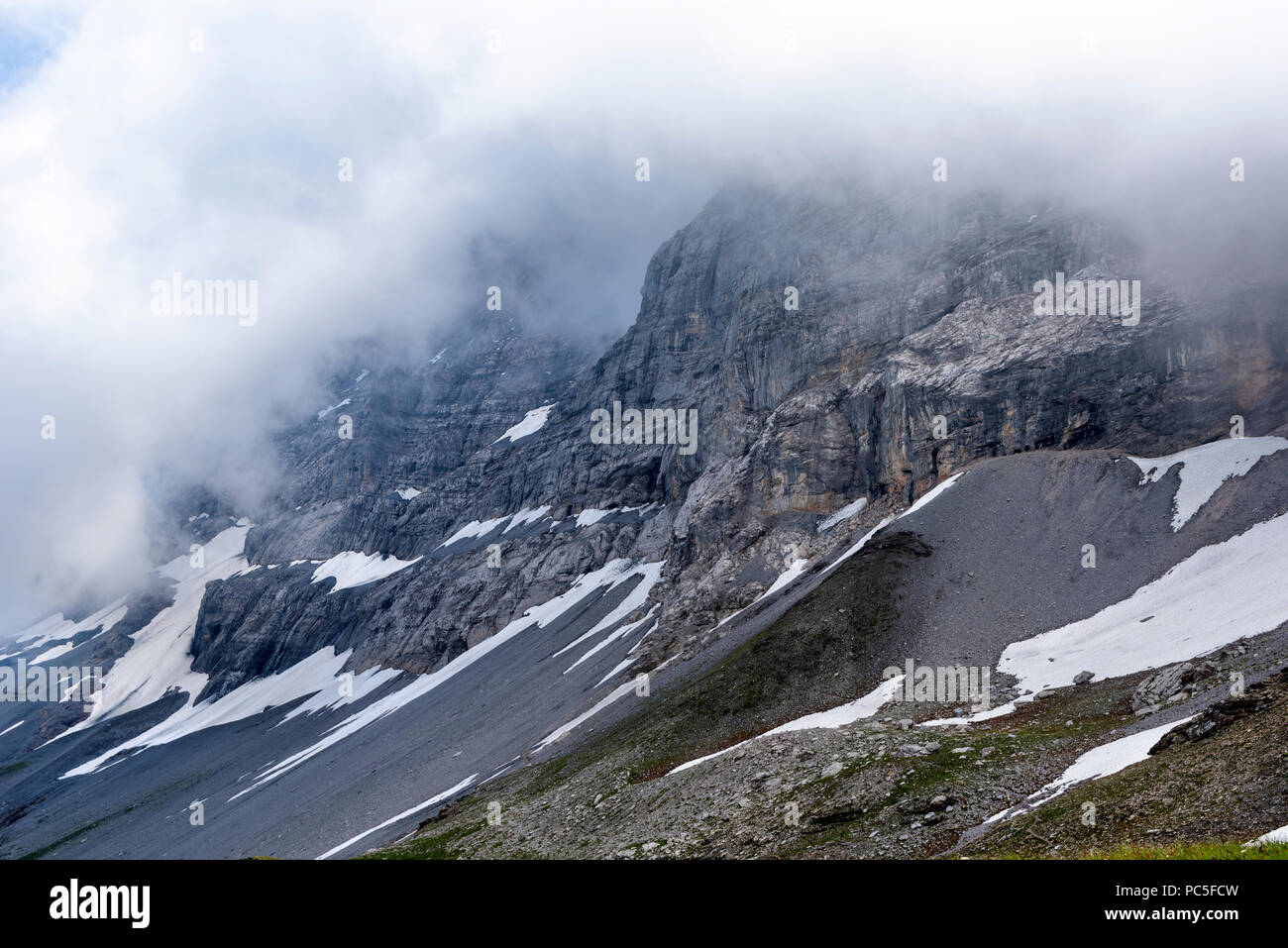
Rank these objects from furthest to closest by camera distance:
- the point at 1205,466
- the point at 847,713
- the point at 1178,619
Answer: the point at 1205,466 < the point at 1178,619 < the point at 847,713

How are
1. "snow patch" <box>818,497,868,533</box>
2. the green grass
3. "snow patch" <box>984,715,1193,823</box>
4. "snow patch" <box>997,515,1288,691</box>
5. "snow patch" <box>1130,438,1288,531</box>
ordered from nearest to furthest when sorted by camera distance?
the green grass < "snow patch" <box>984,715,1193,823</box> < "snow patch" <box>997,515,1288,691</box> < "snow patch" <box>1130,438,1288,531</box> < "snow patch" <box>818,497,868,533</box>

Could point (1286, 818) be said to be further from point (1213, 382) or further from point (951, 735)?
point (1213, 382)

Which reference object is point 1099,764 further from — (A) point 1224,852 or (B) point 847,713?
(B) point 847,713

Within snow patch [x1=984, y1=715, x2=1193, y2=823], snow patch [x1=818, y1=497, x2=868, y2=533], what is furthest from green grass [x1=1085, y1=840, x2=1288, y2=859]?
snow patch [x1=818, y1=497, x2=868, y2=533]

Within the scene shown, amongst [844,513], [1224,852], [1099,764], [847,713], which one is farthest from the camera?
[844,513]

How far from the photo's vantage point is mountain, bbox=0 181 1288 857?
3300 cm

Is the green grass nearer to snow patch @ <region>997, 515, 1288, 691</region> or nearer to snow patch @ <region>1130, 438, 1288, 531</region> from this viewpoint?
snow patch @ <region>997, 515, 1288, 691</region>

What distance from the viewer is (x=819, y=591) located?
62438 mm

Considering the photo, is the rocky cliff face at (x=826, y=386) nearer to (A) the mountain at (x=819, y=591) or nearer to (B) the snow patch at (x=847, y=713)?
(A) the mountain at (x=819, y=591)

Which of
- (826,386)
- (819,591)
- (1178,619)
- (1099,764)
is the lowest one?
(819,591)

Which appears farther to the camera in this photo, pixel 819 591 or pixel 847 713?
pixel 819 591

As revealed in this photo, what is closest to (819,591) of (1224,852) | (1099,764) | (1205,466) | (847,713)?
(847,713)

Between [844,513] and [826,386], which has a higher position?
[826,386]
